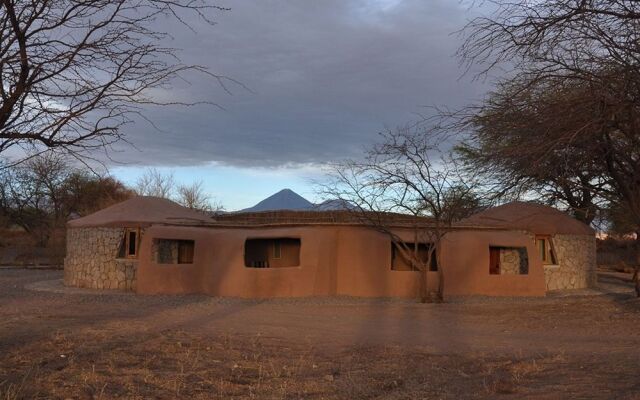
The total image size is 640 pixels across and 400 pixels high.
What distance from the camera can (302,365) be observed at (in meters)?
9.65

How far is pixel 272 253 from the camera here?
2661 centimetres

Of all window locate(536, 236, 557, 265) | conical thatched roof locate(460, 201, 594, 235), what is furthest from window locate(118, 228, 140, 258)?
window locate(536, 236, 557, 265)

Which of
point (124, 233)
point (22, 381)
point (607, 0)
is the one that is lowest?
point (22, 381)

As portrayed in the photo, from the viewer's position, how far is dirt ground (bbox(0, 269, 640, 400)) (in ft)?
25.1

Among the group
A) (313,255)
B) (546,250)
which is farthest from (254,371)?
(546,250)

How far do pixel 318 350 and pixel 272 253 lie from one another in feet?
50.1

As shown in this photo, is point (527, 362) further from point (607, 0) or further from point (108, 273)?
point (108, 273)

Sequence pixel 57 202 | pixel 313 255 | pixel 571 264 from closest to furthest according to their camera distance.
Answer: pixel 313 255, pixel 571 264, pixel 57 202

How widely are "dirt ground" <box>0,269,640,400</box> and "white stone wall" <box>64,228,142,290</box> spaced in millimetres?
5053

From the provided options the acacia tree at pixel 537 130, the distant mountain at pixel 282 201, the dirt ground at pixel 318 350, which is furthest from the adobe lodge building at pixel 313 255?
the distant mountain at pixel 282 201

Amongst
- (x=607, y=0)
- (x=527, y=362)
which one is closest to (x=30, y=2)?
(x=607, y=0)

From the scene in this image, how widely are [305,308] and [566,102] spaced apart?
11.1m

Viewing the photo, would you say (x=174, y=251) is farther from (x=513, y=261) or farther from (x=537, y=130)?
(x=537, y=130)

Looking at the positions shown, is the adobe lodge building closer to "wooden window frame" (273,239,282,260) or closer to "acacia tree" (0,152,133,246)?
"wooden window frame" (273,239,282,260)
